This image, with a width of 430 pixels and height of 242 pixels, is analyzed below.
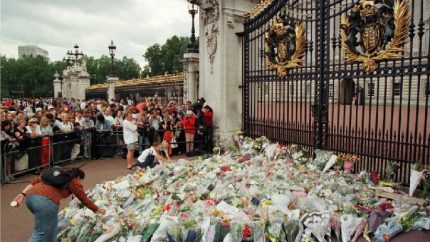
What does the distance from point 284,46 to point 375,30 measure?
247cm

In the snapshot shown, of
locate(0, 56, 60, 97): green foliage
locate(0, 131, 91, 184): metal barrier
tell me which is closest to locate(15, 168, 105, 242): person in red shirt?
locate(0, 131, 91, 184): metal barrier

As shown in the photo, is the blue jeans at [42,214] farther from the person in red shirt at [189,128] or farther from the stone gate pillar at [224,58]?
the person in red shirt at [189,128]

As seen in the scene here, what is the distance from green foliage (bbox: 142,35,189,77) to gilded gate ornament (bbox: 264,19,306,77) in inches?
2514

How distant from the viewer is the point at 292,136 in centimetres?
888

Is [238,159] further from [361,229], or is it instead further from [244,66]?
[361,229]

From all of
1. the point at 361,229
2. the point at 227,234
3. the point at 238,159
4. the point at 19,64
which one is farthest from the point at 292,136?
the point at 19,64

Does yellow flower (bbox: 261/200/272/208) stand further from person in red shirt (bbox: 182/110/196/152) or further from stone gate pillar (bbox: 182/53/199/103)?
stone gate pillar (bbox: 182/53/199/103)

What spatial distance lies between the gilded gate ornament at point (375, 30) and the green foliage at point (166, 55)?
6614 centimetres

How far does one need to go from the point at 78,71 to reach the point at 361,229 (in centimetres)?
3654

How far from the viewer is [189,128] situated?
1098cm

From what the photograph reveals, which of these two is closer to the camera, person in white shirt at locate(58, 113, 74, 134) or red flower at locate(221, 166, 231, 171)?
red flower at locate(221, 166, 231, 171)

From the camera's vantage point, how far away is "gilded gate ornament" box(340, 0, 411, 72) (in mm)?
6281

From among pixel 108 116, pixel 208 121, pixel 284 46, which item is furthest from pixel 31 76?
pixel 284 46

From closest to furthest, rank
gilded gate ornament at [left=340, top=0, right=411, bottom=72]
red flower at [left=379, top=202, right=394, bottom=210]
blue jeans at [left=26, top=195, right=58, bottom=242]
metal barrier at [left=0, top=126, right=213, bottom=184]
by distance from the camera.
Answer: blue jeans at [left=26, top=195, right=58, bottom=242] → red flower at [left=379, top=202, right=394, bottom=210] → gilded gate ornament at [left=340, top=0, right=411, bottom=72] → metal barrier at [left=0, top=126, right=213, bottom=184]
